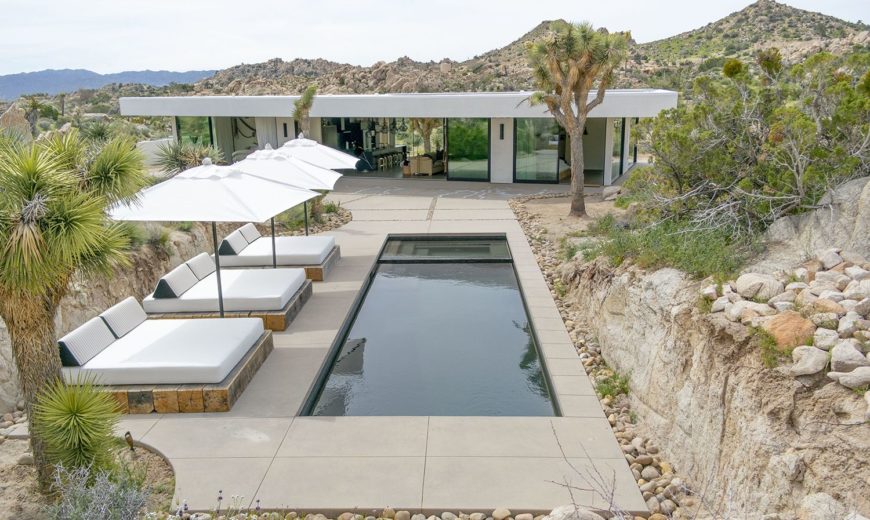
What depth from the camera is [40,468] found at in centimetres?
581

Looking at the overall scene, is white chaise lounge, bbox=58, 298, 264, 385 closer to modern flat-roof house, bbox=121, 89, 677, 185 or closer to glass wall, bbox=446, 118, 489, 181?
modern flat-roof house, bbox=121, 89, 677, 185

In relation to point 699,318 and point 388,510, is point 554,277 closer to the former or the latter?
point 699,318

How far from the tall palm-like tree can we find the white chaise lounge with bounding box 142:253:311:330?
14.6 feet

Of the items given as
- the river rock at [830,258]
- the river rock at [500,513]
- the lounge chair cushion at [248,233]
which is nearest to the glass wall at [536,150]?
the lounge chair cushion at [248,233]

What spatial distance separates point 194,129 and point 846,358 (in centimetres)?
2953

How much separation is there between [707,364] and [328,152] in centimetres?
1181

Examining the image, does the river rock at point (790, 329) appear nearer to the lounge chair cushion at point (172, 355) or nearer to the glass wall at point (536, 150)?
the lounge chair cushion at point (172, 355)

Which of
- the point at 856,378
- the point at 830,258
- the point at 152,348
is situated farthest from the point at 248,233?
the point at 856,378

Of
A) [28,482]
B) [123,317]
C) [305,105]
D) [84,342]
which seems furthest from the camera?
[305,105]

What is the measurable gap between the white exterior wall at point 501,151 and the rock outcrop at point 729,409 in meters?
17.4

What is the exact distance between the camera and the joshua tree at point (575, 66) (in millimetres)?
17125

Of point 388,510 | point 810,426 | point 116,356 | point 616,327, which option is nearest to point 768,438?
point 810,426

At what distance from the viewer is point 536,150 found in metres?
26.0

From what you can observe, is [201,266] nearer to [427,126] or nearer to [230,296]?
[230,296]
